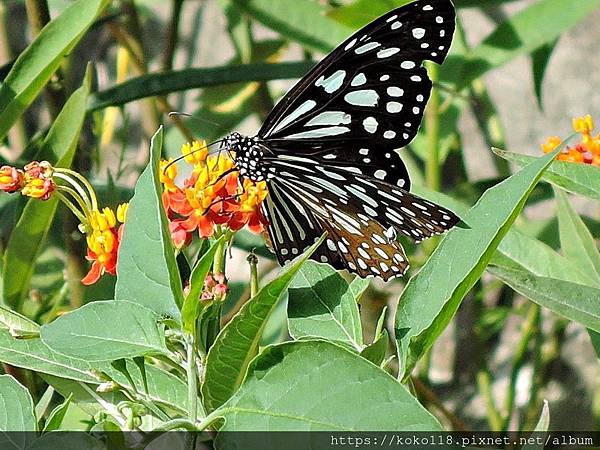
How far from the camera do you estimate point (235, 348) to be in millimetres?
768

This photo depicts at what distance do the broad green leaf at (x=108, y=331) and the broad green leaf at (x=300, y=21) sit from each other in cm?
91

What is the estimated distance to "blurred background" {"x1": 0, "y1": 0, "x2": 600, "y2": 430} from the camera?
157cm

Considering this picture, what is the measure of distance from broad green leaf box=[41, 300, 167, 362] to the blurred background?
1.87 ft

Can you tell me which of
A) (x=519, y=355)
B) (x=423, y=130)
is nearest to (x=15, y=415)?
(x=423, y=130)

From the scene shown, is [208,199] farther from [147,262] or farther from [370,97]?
[370,97]

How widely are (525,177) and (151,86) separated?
0.77 meters

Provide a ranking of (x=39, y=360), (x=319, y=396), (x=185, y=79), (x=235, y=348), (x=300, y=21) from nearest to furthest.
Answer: (x=319, y=396), (x=235, y=348), (x=39, y=360), (x=185, y=79), (x=300, y=21)

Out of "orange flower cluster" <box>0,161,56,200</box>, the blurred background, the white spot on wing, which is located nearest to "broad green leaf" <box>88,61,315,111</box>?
the blurred background

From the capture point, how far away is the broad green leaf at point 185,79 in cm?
139

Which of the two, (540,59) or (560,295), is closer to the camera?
(560,295)

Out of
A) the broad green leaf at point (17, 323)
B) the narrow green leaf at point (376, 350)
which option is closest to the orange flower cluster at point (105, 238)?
the broad green leaf at point (17, 323)

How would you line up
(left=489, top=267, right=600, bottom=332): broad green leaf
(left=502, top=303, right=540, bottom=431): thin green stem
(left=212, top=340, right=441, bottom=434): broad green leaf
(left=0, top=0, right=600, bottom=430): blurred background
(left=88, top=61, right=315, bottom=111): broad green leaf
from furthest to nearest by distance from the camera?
1. (left=502, top=303, right=540, bottom=431): thin green stem
2. (left=0, top=0, right=600, bottom=430): blurred background
3. (left=88, top=61, right=315, bottom=111): broad green leaf
4. (left=489, top=267, right=600, bottom=332): broad green leaf
5. (left=212, top=340, right=441, bottom=434): broad green leaf

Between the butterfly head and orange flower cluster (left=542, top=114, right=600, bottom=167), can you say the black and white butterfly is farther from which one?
orange flower cluster (left=542, top=114, right=600, bottom=167)

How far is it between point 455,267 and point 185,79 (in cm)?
75
